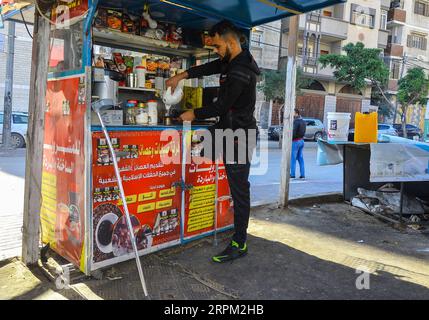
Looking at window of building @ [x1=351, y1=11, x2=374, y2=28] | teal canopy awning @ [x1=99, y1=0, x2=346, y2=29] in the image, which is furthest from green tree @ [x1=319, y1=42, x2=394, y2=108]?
teal canopy awning @ [x1=99, y1=0, x2=346, y2=29]

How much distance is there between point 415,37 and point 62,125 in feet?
136

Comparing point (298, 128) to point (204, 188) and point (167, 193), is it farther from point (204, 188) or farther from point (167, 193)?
point (167, 193)

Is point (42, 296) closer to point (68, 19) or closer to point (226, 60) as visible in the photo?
point (68, 19)

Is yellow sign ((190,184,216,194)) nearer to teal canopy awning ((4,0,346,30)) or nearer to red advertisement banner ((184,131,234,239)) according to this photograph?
red advertisement banner ((184,131,234,239))

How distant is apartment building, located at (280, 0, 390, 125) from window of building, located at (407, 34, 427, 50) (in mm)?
3979

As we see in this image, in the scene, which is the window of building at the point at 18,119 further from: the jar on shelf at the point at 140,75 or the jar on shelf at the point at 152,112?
the jar on shelf at the point at 152,112

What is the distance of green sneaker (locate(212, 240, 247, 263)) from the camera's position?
153 inches

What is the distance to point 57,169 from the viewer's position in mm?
3805

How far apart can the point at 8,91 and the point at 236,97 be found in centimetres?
1337

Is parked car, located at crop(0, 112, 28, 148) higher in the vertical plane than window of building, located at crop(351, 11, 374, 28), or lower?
lower

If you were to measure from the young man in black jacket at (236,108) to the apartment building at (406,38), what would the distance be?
3518 cm

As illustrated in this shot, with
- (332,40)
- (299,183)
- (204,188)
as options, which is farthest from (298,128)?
(332,40)

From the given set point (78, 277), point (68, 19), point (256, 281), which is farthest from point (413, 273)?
point (68, 19)

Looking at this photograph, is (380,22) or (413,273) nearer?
(413,273)
